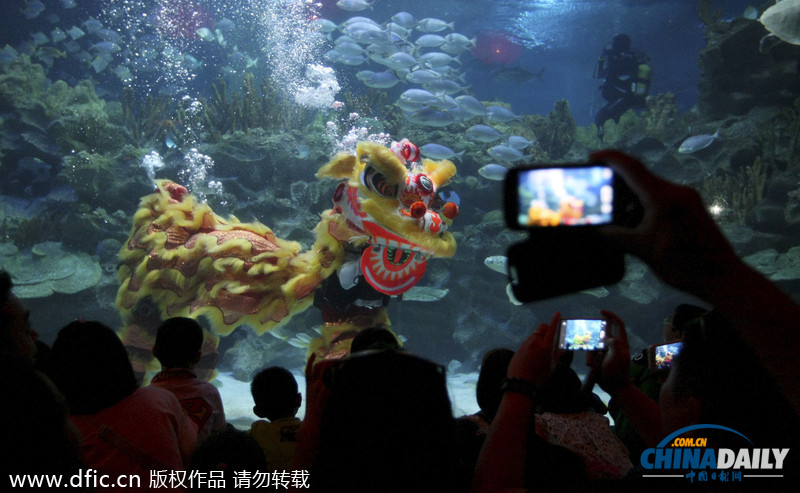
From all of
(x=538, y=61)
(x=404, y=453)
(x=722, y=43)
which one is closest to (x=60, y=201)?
(x=404, y=453)

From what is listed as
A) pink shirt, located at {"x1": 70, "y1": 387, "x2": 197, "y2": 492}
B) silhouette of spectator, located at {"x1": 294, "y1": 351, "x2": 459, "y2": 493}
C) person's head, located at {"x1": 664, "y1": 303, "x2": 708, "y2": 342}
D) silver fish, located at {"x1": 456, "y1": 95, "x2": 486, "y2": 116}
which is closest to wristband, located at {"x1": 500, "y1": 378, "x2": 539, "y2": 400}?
silhouette of spectator, located at {"x1": 294, "y1": 351, "x2": 459, "y2": 493}

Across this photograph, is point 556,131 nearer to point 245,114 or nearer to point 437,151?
point 437,151

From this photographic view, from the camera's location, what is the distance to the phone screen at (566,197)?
0.75m

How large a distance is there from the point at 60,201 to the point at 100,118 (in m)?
2.07

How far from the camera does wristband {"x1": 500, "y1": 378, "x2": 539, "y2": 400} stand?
0.98 meters

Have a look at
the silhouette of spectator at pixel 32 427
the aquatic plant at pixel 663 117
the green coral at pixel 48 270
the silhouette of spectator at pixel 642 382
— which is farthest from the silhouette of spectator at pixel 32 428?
the aquatic plant at pixel 663 117

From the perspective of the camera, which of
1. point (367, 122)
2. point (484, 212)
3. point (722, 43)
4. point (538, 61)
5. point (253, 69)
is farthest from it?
point (538, 61)

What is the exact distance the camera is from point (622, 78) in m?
13.1

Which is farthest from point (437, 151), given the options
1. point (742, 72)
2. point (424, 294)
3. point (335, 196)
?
point (742, 72)

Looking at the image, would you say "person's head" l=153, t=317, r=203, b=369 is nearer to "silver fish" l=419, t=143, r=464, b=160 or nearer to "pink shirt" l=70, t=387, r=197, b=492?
"pink shirt" l=70, t=387, r=197, b=492

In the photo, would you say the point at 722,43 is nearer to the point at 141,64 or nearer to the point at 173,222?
the point at 173,222

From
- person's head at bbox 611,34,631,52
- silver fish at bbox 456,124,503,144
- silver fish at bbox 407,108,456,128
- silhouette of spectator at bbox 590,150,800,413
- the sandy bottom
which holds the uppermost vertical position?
person's head at bbox 611,34,631,52

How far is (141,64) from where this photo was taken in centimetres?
1453

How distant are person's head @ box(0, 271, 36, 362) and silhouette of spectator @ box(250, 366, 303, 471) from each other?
2.79 feet
